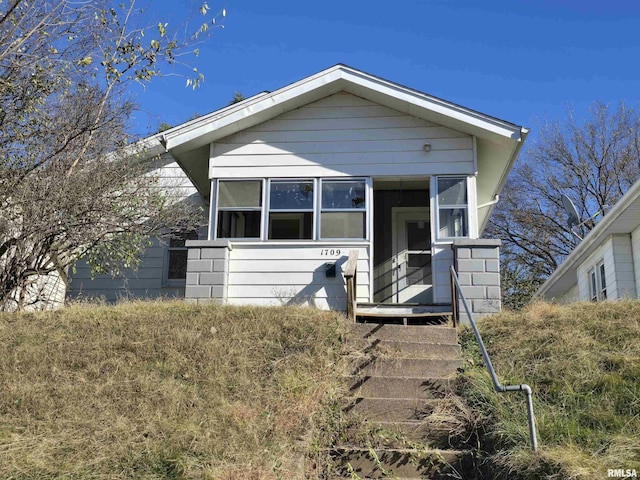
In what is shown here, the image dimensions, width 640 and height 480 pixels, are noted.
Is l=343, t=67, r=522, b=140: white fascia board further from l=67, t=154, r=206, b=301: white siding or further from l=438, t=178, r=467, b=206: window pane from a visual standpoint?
l=67, t=154, r=206, b=301: white siding

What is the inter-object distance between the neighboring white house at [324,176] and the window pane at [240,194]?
0.02 metres

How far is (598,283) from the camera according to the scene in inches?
570

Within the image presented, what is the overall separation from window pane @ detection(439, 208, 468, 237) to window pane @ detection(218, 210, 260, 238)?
3.27 meters

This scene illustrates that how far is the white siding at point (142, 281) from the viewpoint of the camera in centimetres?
1359

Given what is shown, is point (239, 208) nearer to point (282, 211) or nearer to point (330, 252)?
point (282, 211)

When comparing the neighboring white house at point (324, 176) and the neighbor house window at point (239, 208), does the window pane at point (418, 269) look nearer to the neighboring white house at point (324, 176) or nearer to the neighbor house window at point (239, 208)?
the neighboring white house at point (324, 176)

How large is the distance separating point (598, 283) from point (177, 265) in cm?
970

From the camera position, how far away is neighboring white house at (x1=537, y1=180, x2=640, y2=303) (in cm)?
1163

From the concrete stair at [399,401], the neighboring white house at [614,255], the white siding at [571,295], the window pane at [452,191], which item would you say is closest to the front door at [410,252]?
the window pane at [452,191]

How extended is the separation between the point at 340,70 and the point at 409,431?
7.08 m

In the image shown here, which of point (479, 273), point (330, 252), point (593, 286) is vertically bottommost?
point (479, 273)

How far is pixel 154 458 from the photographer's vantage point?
5.26 m

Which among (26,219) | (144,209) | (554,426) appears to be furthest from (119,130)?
Answer: (554,426)

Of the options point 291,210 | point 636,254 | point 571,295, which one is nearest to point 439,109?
point 291,210
